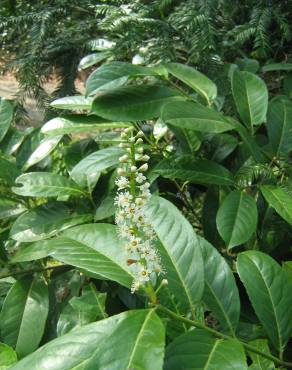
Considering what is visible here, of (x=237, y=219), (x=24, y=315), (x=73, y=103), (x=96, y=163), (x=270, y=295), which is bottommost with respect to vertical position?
(x=24, y=315)

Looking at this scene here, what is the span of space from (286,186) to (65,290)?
0.68 meters

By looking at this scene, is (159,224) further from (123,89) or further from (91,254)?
(123,89)

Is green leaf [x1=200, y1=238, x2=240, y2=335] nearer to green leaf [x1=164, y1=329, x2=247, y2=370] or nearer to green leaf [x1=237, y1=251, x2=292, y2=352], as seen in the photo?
green leaf [x1=237, y1=251, x2=292, y2=352]

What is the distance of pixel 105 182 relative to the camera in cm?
139

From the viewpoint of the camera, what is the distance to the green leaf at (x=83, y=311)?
1.12 meters

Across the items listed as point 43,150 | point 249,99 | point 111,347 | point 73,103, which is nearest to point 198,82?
point 249,99

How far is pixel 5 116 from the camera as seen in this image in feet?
5.04

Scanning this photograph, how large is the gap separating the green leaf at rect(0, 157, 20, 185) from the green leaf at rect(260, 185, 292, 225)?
72 cm

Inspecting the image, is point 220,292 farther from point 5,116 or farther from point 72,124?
point 5,116

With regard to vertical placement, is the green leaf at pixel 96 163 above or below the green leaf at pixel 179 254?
above

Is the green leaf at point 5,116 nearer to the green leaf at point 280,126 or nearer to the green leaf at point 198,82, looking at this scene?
the green leaf at point 198,82

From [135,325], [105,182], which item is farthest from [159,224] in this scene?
[105,182]

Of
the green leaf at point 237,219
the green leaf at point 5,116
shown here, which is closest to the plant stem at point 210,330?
the green leaf at point 237,219

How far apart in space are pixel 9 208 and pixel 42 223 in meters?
0.19
